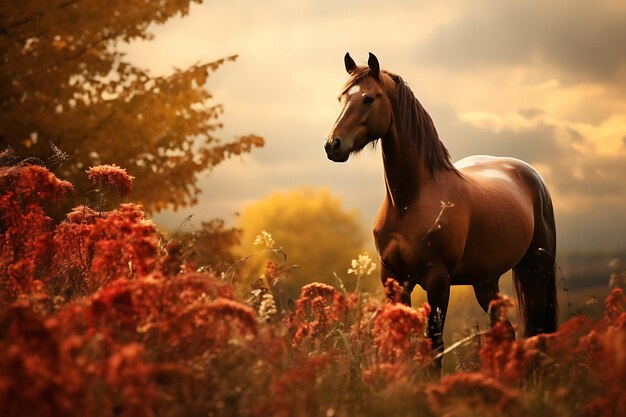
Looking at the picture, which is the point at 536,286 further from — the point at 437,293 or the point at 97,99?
the point at 97,99

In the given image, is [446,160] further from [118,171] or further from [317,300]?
[118,171]

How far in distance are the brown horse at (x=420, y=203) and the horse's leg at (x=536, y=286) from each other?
93 cm

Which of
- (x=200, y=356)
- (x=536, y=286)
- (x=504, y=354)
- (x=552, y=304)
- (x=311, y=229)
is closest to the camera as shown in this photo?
(x=200, y=356)

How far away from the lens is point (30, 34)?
10.9m

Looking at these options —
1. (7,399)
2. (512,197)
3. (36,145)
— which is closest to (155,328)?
(7,399)

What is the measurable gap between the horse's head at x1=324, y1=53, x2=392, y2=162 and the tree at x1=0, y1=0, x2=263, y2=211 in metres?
6.41

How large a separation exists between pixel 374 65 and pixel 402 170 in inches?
29.1

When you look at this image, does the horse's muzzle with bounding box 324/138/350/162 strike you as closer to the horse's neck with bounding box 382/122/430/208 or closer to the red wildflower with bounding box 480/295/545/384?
the horse's neck with bounding box 382/122/430/208

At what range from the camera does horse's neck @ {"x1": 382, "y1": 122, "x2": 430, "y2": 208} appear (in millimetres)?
Result: 5098

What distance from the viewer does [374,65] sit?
4.96 m

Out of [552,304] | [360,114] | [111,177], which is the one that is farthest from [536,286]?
[111,177]

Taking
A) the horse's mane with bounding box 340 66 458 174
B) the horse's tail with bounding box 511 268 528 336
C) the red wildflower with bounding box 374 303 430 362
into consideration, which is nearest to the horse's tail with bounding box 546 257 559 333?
the horse's tail with bounding box 511 268 528 336

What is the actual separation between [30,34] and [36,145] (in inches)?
64.5

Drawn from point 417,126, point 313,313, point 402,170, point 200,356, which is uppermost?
point 417,126
